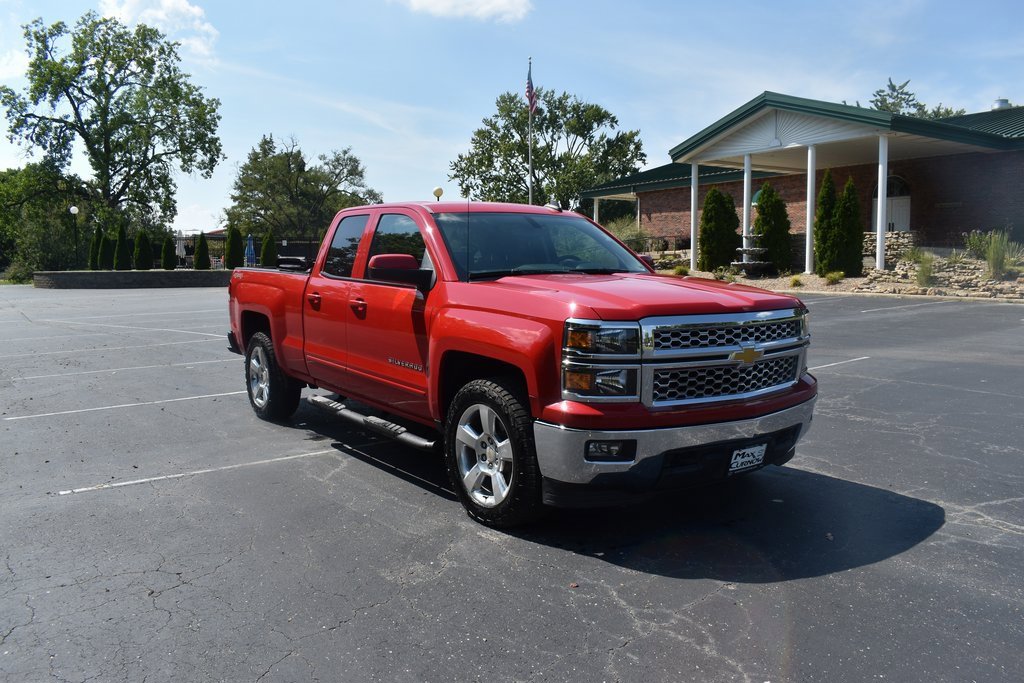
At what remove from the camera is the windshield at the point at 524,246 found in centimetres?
531

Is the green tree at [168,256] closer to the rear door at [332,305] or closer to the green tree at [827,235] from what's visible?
the green tree at [827,235]

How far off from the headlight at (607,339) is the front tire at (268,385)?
4048mm

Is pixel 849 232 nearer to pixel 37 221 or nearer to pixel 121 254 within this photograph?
pixel 121 254

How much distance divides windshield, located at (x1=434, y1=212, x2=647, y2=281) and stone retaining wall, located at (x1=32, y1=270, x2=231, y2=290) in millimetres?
37479

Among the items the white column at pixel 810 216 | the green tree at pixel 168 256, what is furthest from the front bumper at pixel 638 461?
the green tree at pixel 168 256

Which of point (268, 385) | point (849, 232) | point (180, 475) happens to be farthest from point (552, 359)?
point (849, 232)

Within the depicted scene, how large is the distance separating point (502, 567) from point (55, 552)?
2.48m

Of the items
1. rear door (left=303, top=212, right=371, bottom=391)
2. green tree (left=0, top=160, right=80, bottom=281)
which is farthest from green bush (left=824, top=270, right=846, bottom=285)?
green tree (left=0, top=160, right=80, bottom=281)

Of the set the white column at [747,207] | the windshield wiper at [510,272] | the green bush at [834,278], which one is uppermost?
the white column at [747,207]

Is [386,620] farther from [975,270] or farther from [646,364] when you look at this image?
[975,270]

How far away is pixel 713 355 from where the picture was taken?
4246 millimetres

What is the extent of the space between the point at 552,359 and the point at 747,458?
1237 mm

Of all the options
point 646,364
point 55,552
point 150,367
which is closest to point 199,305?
point 150,367

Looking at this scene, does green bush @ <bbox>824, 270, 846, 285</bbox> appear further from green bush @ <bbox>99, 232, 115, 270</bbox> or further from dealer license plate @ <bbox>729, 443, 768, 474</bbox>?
green bush @ <bbox>99, 232, 115, 270</bbox>
